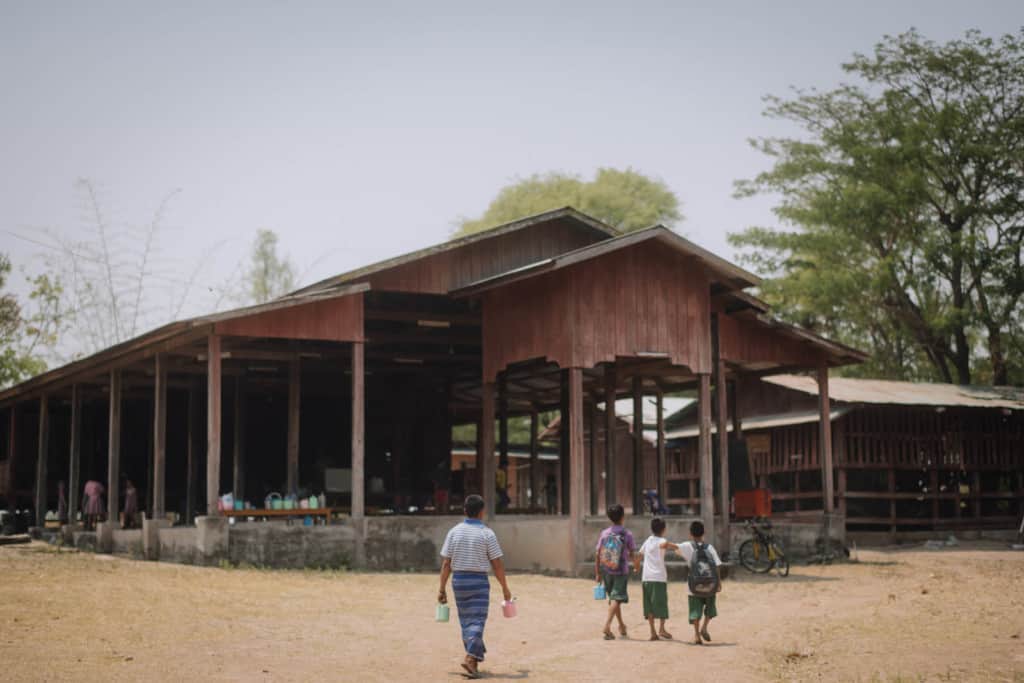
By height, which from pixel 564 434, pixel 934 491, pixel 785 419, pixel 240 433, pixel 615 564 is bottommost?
pixel 615 564

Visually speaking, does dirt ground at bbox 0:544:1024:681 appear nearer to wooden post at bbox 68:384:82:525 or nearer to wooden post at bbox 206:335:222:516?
wooden post at bbox 206:335:222:516

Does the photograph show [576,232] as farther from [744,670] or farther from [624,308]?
[744,670]

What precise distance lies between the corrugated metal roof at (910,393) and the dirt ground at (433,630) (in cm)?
933

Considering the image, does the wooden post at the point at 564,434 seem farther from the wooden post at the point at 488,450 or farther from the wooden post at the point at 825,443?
the wooden post at the point at 825,443

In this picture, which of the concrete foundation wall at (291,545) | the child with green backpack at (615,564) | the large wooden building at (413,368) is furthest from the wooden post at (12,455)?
the child with green backpack at (615,564)

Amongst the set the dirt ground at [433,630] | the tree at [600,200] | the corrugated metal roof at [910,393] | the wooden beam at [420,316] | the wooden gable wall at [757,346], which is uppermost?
the tree at [600,200]

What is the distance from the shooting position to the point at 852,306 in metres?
38.9

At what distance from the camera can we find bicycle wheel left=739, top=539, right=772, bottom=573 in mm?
21891

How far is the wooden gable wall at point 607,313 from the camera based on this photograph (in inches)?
843

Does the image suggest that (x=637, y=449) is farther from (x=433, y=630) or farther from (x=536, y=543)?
(x=433, y=630)

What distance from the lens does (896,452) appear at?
30.6m

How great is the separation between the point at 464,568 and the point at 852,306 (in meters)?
31.0

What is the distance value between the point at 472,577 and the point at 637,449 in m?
16.6

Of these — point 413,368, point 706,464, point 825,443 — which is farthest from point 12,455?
point 825,443
